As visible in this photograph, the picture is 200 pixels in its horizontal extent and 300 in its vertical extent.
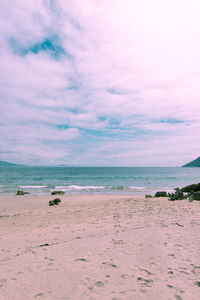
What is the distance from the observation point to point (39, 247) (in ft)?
18.2

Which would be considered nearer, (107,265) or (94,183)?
(107,265)

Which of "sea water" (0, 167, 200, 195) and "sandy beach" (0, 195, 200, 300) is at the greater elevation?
"sandy beach" (0, 195, 200, 300)

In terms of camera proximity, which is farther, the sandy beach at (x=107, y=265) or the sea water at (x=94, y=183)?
the sea water at (x=94, y=183)

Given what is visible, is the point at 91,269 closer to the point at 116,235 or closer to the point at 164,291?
the point at 164,291

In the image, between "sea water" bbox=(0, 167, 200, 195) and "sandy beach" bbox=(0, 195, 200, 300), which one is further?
"sea water" bbox=(0, 167, 200, 195)

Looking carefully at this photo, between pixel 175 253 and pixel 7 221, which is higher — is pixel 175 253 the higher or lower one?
the higher one

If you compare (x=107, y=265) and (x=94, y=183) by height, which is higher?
(x=107, y=265)

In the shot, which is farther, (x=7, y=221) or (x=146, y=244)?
(x=7, y=221)

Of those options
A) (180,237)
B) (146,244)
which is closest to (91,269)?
(146,244)

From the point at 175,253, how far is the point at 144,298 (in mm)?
2094

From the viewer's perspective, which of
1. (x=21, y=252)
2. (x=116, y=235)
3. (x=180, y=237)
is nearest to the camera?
(x=21, y=252)

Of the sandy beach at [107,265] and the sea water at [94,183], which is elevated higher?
the sandy beach at [107,265]

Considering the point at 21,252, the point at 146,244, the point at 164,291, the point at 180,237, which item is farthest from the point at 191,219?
the point at 21,252

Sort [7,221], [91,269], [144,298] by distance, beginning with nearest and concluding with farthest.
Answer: [144,298] < [91,269] < [7,221]
